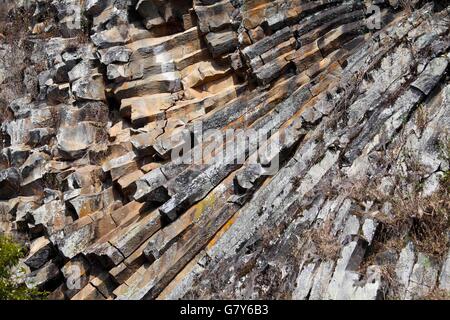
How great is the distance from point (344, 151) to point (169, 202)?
2.66m

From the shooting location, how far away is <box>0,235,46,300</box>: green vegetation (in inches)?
363

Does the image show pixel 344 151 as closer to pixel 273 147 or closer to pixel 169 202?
pixel 273 147

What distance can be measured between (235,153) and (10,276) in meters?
4.03

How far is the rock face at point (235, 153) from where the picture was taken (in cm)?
805

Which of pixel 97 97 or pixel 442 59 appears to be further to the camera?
pixel 97 97

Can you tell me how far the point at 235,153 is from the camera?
32.0 ft

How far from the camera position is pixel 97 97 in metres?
11.8

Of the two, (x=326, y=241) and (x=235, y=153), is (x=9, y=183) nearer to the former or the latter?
(x=235, y=153)

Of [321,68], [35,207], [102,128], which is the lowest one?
[35,207]

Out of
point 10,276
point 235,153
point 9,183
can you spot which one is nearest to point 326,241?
point 235,153

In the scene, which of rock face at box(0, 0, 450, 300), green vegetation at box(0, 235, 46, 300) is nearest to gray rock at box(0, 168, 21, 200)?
rock face at box(0, 0, 450, 300)

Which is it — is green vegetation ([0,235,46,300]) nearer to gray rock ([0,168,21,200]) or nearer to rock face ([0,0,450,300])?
rock face ([0,0,450,300])
